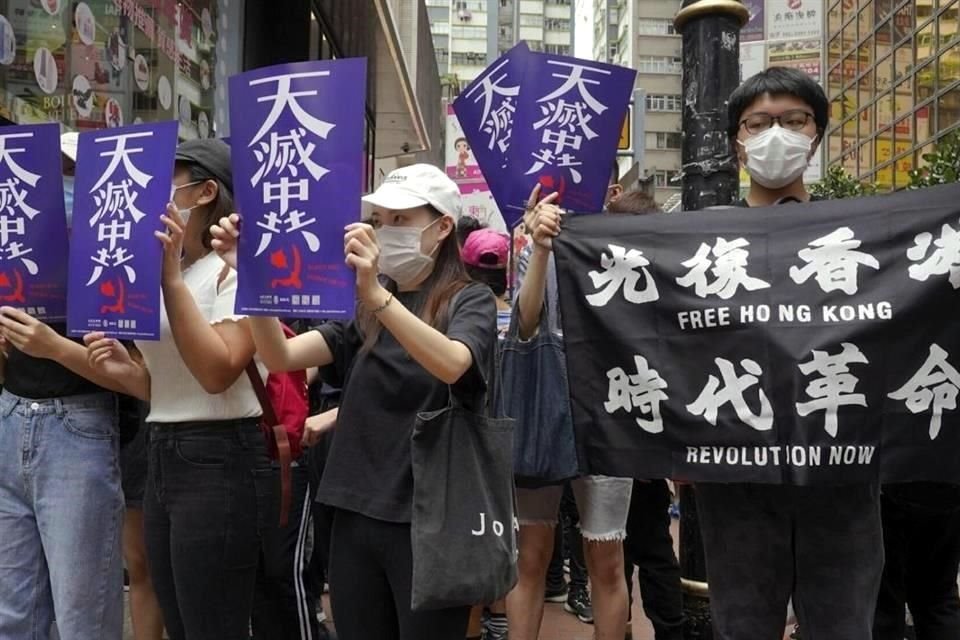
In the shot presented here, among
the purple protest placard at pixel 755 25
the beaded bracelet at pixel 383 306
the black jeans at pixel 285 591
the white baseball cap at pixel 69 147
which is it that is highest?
the purple protest placard at pixel 755 25

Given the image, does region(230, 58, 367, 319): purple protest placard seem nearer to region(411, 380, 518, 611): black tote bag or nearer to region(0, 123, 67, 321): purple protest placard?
region(411, 380, 518, 611): black tote bag

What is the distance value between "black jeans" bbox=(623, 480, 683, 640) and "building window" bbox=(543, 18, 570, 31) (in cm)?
10049

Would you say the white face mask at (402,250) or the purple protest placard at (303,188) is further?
the white face mask at (402,250)

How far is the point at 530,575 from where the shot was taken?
355 cm

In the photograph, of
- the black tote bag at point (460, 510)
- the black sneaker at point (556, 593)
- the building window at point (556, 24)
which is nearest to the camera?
the black tote bag at point (460, 510)

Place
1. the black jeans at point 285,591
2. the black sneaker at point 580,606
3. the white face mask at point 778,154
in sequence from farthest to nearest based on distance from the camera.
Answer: the black sneaker at point 580,606
the black jeans at point 285,591
the white face mask at point 778,154

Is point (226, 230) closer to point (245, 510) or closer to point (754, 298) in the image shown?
point (245, 510)

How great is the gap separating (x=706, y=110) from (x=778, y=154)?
1.35m

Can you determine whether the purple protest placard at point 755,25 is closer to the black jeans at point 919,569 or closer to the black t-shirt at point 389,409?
the black jeans at point 919,569

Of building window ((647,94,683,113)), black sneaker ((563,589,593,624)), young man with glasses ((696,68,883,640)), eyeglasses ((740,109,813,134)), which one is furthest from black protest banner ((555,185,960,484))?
building window ((647,94,683,113))

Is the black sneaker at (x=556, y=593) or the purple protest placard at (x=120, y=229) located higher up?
the purple protest placard at (x=120, y=229)

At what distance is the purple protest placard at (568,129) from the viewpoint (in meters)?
2.85

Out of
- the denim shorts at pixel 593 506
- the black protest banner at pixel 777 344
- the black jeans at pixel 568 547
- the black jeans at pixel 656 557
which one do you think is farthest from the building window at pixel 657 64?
the black protest banner at pixel 777 344

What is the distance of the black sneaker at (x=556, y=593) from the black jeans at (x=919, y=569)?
223 cm
